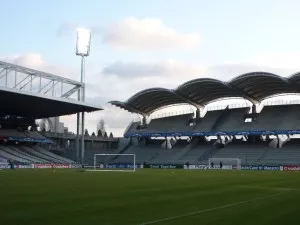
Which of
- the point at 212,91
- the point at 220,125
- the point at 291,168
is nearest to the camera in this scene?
the point at 291,168

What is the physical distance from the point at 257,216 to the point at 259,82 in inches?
2492

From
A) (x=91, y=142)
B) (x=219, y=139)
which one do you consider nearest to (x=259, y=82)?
(x=219, y=139)

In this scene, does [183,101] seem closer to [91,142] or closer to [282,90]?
[282,90]

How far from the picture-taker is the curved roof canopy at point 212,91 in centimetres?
7288

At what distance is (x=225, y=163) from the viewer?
79.8 meters

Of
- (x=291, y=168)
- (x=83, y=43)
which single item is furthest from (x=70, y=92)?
(x=291, y=168)

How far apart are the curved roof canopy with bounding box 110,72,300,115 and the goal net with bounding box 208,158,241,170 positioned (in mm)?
12222

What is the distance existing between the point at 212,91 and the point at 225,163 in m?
13.6

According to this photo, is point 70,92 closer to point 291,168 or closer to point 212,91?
point 212,91

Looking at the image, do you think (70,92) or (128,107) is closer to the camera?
(70,92)

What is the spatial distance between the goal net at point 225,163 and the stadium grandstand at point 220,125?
3.63 feet

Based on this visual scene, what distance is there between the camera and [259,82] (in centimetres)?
7450

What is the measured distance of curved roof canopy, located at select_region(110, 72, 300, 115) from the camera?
239ft

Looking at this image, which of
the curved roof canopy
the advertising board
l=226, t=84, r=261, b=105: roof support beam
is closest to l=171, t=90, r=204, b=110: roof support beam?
the curved roof canopy
